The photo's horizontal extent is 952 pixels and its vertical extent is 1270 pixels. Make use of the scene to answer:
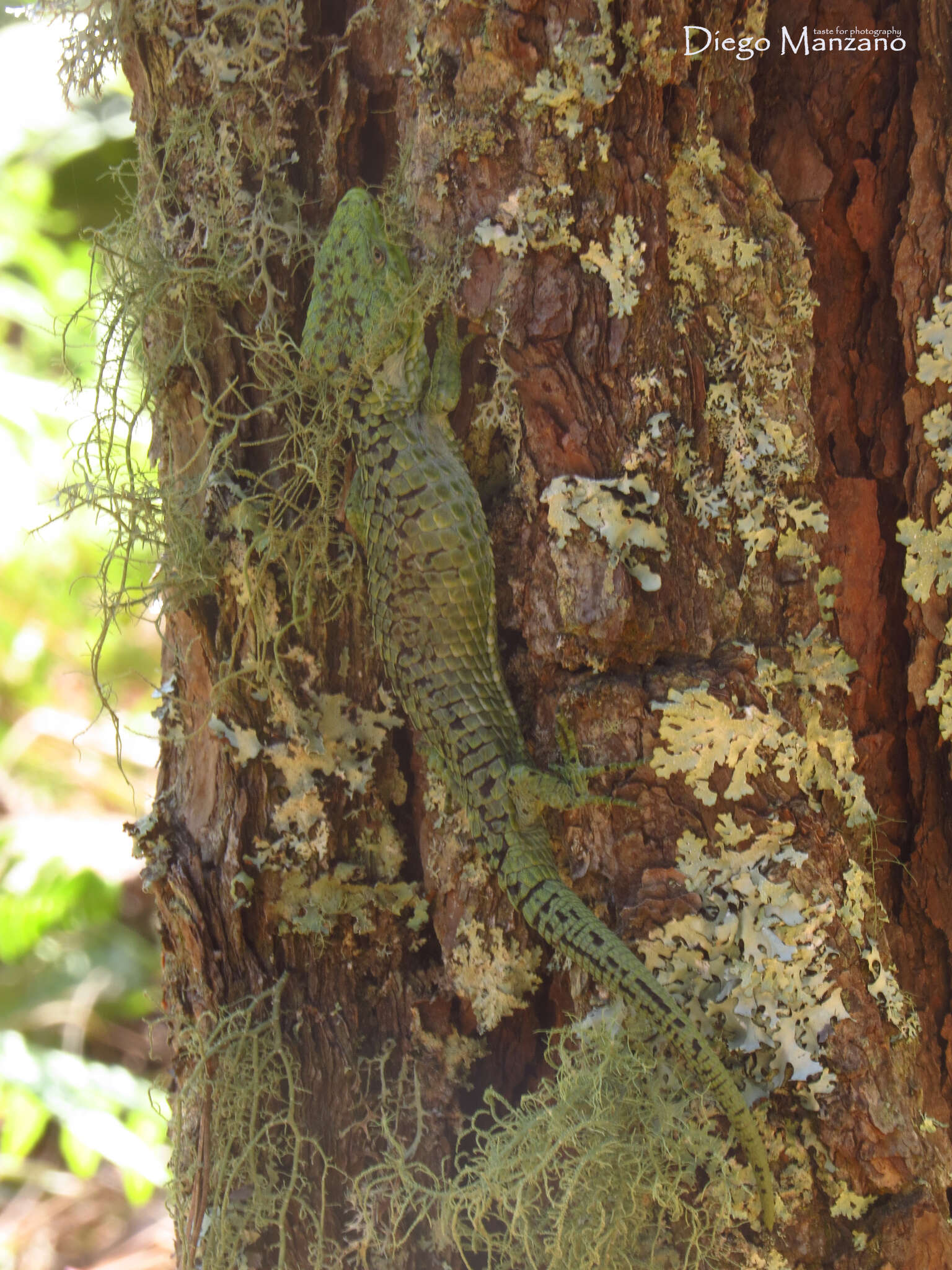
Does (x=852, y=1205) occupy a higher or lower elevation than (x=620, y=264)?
lower

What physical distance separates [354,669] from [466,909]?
43 cm

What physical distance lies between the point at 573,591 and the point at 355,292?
0.58 m

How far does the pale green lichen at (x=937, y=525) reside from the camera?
4.99ft

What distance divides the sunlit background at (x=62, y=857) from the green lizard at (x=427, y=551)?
7.68 feet

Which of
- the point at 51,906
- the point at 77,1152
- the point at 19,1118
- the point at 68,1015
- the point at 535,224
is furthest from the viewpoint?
the point at 68,1015

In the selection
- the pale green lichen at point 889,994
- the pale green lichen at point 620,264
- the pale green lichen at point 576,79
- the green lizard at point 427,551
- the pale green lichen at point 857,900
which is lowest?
the pale green lichen at point 889,994

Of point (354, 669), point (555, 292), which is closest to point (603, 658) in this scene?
point (354, 669)

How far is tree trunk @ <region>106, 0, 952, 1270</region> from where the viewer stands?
4.51ft

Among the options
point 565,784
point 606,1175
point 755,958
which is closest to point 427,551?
point 565,784

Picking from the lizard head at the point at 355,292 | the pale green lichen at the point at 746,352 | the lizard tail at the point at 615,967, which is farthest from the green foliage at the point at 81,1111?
the pale green lichen at the point at 746,352

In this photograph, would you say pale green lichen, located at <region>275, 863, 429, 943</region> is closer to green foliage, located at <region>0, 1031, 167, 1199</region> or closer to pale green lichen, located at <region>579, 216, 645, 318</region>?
pale green lichen, located at <region>579, 216, 645, 318</region>

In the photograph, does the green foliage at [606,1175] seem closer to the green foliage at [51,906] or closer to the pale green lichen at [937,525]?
the pale green lichen at [937,525]

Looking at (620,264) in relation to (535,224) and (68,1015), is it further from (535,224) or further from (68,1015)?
(68,1015)

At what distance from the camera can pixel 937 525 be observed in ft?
5.05
